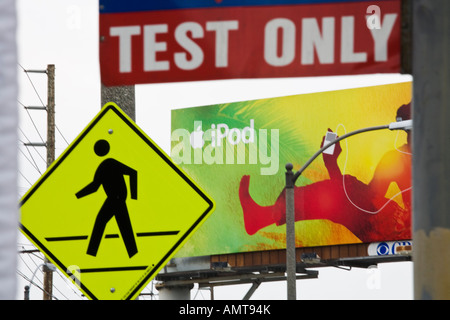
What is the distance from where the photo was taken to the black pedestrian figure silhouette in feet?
20.7

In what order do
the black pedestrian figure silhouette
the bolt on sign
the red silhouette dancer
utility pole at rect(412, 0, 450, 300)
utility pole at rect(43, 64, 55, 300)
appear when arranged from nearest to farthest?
1. utility pole at rect(412, 0, 450, 300)
2. the bolt on sign
3. the black pedestrian figure silhouette
4. utility pole at rect(43, 64, 55, 300)
5. the red silhouette dancer

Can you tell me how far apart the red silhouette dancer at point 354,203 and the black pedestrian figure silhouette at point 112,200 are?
110 ft

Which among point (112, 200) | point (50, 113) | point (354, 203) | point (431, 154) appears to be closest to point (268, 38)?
point (431, 154)

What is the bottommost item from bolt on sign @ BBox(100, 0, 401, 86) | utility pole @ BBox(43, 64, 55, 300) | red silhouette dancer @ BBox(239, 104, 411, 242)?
red silhouette dancer @ BBox(239, 104, 411, 242)

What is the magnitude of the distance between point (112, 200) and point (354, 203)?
113ft

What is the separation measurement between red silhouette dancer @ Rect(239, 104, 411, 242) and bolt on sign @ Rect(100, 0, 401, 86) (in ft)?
117

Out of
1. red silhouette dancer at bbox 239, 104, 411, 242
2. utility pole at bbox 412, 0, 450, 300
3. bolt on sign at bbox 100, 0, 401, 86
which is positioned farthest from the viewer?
red silhouette dancer at bbox 239, 104, 411, 242

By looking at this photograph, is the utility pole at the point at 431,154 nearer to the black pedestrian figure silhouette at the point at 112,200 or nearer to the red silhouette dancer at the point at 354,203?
the black pedestrian figure silhouette at the point at 112,200

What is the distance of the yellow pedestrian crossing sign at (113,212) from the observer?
6.31 metres

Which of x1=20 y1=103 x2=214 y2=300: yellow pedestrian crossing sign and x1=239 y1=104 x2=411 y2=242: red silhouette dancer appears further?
x1=239 y1=104 x2=411 y2=242: red silhouette dancer

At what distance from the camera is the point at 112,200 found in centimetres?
635

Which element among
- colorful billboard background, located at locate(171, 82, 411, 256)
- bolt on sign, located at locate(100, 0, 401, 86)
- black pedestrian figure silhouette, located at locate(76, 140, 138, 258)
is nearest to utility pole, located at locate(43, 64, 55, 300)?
colorful billboard background, located at locate(171, 82, 411, 256)

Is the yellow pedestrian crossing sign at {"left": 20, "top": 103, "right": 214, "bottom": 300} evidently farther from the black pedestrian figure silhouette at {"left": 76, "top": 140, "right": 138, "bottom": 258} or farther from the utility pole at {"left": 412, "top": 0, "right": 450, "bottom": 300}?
the utility pole at {"left": 412, "top": 0, "right": 450, "bottom": 300}

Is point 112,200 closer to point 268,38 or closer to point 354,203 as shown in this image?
point 268,38
